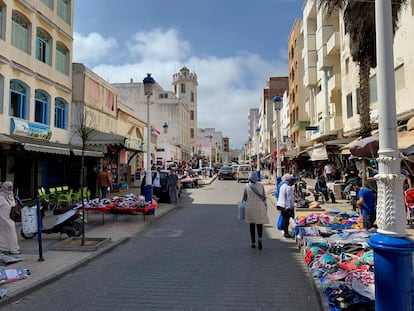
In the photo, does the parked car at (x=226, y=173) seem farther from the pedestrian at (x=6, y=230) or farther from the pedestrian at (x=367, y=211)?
A: the pedestrian at (x=6, y=230)

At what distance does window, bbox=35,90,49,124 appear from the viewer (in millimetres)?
18297

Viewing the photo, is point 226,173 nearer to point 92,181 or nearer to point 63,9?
point 92,181

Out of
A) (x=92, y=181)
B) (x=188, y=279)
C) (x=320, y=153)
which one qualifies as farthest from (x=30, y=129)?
(x=320, y=153)

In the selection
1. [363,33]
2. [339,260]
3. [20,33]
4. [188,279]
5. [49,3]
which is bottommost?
[188,279]

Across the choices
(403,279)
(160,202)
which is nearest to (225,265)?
(403,279)

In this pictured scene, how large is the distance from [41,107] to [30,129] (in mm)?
2331

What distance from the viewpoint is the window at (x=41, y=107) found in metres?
18.3

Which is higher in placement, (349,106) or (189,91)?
(189,91)

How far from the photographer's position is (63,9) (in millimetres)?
20953

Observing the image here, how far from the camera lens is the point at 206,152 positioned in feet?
379

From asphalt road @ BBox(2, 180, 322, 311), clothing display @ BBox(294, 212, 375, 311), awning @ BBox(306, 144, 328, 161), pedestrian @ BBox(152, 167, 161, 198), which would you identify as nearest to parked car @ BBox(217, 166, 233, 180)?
awning @ BBox(306, 144, 328, 161)

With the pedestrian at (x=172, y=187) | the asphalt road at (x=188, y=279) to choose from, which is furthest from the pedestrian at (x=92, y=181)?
the asphalt road at (x=188, y=279)

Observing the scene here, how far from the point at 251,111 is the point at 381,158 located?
15355cm

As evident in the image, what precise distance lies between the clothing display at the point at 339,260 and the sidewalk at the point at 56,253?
4440 millimetres
